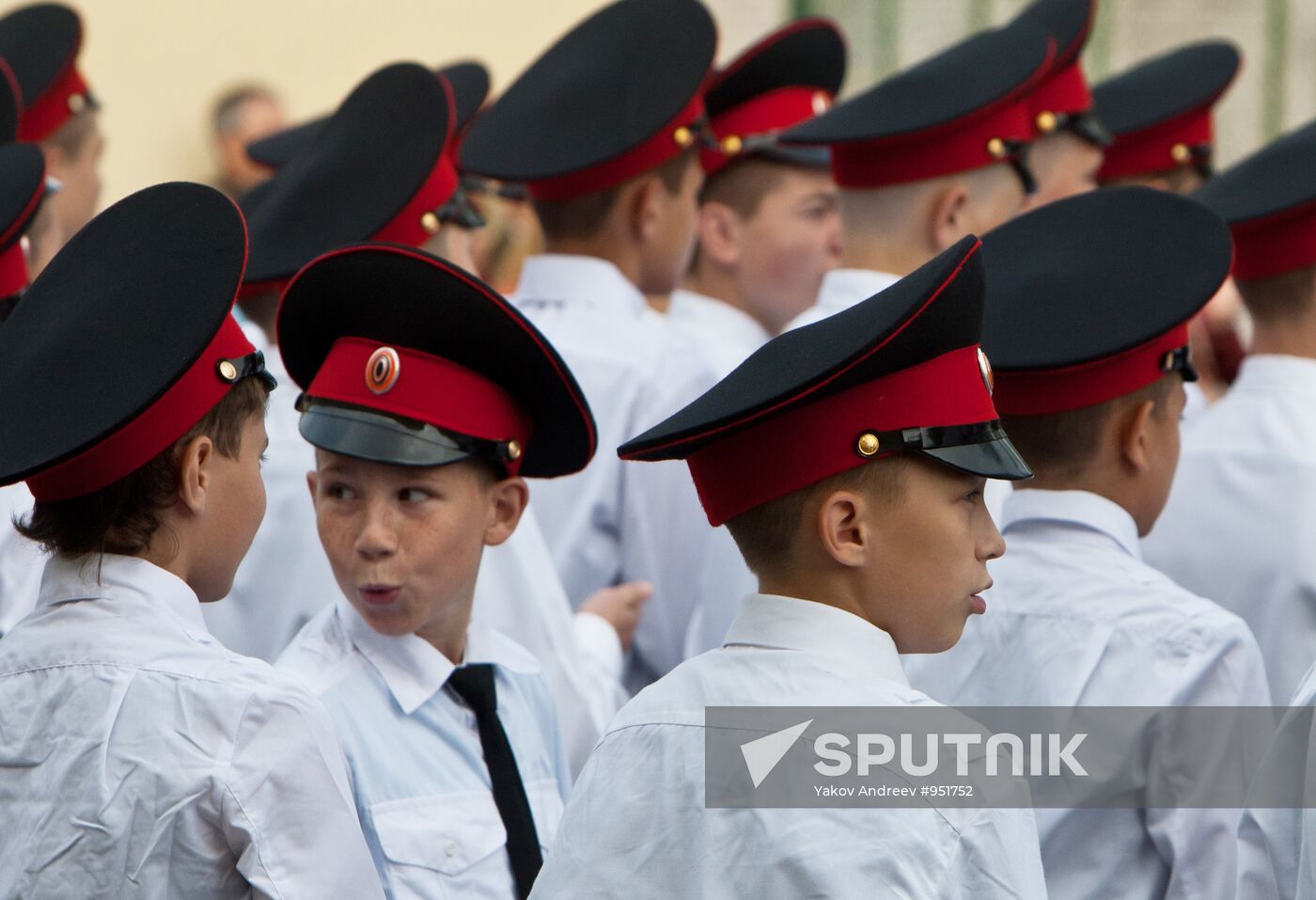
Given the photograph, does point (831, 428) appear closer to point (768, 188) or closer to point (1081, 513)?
point (1081, 513)

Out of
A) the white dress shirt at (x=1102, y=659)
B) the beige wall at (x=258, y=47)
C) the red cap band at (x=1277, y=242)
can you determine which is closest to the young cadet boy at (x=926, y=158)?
the red cap band at (x=1277, y=242)

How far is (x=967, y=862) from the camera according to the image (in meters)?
2.10

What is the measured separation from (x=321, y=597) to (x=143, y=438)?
1217mm

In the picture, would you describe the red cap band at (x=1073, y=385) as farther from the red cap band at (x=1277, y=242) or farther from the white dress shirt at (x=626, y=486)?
the white dress shirt at (x=626, y=486)

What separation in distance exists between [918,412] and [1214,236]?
123cm

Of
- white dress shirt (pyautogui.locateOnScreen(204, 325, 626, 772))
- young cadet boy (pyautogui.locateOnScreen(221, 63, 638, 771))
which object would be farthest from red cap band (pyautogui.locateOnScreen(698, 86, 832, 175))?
white dress shirt (pyautogui.locateOnScreen(204, 325, 626, 772))

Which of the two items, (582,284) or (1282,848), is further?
(582,284)

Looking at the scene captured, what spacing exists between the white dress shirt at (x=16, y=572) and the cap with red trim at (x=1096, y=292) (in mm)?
1779

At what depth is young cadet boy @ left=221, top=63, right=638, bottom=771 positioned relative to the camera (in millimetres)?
3664

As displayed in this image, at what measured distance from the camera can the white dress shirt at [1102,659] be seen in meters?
2.88

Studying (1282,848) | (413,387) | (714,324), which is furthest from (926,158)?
(1282,848)

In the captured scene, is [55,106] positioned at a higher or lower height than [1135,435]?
higher

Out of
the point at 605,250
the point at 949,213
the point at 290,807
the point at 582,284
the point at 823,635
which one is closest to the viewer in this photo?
the point at 823,635

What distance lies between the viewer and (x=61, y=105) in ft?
17.5
